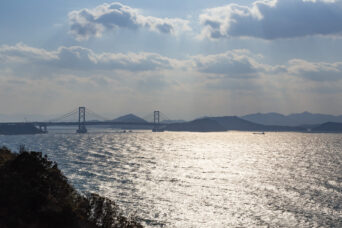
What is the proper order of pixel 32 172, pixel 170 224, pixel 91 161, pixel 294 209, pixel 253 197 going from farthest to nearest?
pixel 91 161
pixel 253 197
pixel 294 209
pixel 170 224
pixel 32 172

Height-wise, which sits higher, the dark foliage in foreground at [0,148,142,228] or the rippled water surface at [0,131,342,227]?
the dark foliage in foreground at [0,148,142,228]

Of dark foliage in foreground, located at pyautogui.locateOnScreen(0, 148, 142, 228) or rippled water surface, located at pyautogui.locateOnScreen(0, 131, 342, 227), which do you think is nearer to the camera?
dark foliage in foreground, located at pyautogui.locateOnScreen(0, 148, 142, 228)

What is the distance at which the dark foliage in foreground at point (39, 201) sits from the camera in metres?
37.5

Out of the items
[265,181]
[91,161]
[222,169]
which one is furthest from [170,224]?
[91,161]

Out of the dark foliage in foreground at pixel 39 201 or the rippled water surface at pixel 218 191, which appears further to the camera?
the rippled water surface at pixel 218 191

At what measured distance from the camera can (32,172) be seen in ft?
149

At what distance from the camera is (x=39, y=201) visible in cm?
3978

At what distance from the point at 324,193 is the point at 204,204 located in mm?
27010

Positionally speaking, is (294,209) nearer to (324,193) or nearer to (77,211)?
(324,193)

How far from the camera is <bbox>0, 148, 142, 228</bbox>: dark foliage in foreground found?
1475 inches

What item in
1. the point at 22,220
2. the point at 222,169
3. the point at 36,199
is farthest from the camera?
the point at 222,169

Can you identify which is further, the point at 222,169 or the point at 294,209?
the point at 222,169

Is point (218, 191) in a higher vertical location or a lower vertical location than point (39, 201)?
lower

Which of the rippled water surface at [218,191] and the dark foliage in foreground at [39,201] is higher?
the dark foliage in foreground at [39,201]
